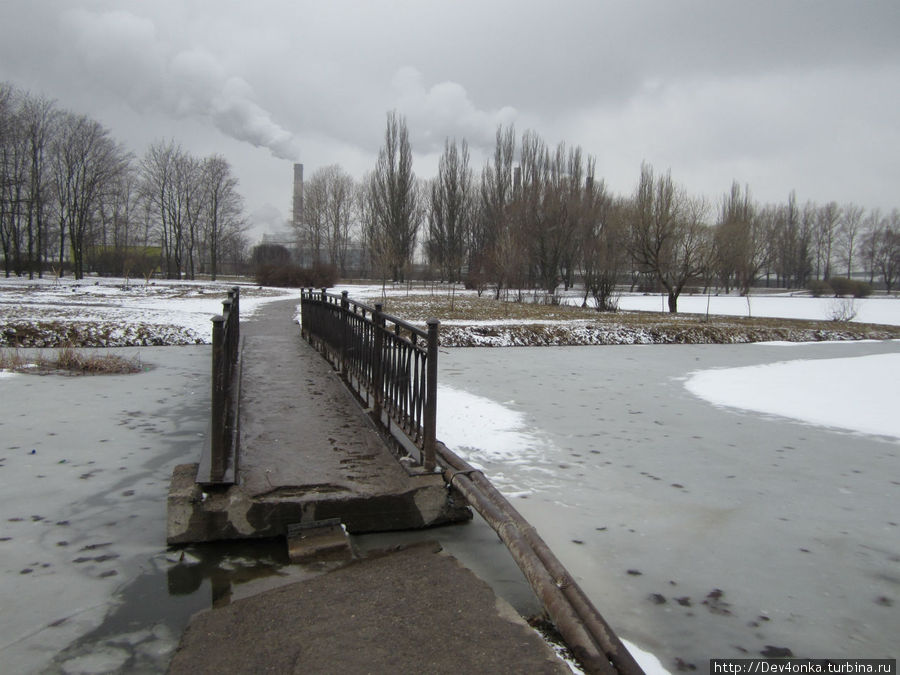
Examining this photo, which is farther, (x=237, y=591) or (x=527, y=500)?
(x=527, y=500)

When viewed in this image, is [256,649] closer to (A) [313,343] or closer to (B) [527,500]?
(B) [527,500]

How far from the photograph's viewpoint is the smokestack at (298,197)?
6031cm

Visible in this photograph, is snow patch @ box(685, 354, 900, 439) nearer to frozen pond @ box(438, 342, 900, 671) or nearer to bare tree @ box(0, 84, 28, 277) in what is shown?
frozen pond @ box(438, 342, 900, 671)

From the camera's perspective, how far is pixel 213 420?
3.48m

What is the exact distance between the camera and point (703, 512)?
417 centimetres

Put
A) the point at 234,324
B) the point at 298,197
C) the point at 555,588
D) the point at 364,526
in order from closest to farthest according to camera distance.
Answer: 1. the point at 555,588
2. the point at 364,526
3. the point at 234,324
4. the point at 298,197

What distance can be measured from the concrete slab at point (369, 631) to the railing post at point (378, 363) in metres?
2.11

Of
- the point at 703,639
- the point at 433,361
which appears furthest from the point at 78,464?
the point at 703,639

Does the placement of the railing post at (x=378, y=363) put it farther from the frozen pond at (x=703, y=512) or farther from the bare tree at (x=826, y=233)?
the bare tree at (x=826, y=233)

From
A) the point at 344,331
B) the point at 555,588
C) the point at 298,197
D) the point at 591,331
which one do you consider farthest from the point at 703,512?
the point at 298,197

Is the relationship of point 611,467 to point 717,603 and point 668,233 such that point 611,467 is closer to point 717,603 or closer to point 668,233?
point 717,603

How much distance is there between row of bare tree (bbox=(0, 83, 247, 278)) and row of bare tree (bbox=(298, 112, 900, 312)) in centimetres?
1005

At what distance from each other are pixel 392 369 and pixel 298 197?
2409 inches

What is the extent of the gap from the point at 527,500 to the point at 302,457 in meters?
1.71
